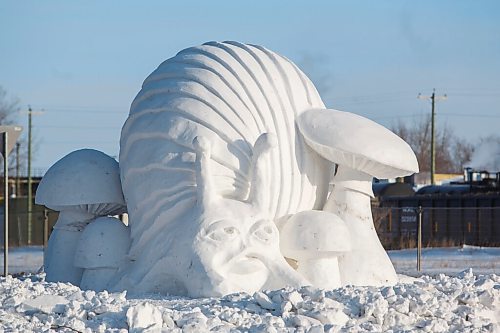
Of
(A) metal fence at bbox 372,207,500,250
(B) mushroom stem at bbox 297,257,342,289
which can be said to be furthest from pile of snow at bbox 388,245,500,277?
(B) mushroom stem at bbox 297,257,342,289

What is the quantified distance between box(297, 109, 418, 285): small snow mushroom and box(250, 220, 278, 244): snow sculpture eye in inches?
45.0

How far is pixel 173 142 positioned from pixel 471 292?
153 inches

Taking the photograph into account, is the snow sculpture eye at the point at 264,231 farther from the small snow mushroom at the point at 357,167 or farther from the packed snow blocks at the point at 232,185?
the small snow mushroom at the point at 357,167

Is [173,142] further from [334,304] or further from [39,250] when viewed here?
[39,250]

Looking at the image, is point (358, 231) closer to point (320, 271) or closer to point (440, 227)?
point (320, 271)

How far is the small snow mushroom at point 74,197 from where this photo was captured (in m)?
13.2

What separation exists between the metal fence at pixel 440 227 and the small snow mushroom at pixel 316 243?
66.2ft

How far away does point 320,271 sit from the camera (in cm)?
1209

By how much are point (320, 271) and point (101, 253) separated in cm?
247

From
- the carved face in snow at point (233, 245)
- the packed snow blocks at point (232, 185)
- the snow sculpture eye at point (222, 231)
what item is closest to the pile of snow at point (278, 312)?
the carved face in snow at point (233, 245)

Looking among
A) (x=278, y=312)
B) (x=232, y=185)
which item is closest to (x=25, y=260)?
(x=232, y=185)

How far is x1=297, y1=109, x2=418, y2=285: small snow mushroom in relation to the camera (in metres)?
12.4

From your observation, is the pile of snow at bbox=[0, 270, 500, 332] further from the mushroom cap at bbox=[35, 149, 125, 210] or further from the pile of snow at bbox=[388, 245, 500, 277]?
the pile of snow at bbox=[388, 245, 500, 277]

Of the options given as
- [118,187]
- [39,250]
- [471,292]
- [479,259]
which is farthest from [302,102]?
[39,250]
